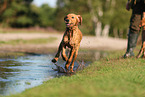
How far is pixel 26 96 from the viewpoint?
4.95 meters

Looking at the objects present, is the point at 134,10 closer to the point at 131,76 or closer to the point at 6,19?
the point at 131,76

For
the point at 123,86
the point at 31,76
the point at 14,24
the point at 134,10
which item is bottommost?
the point at 14,24

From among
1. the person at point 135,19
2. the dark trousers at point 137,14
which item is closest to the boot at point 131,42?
the person at point 135,19

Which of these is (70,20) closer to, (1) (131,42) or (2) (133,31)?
(2) (133,31)

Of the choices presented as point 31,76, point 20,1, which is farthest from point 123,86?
point 20,1

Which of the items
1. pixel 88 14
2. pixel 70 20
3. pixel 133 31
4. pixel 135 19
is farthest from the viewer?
pixel 88 14

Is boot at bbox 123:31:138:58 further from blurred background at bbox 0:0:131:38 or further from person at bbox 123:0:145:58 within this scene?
blurred background at bbox 0:0:131:38

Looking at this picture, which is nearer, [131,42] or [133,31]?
[133,31]

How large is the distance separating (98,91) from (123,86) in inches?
35.1

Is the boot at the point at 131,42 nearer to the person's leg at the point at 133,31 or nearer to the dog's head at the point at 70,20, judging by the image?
the person's leg at the point at 133,31

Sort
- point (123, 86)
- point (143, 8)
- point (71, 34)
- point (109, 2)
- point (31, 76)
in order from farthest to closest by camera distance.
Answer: point (109, 2) → point (143, 8) → point (71, 34) → point (31, 76) → point (123, 86)

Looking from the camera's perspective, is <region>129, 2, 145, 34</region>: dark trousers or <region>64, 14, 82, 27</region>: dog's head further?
<region>129, 2, 145, 34</region>: dark trousers

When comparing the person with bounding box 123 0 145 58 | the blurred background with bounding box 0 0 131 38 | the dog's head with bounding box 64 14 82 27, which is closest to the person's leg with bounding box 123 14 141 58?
the person with bounding box 123 0 145 58

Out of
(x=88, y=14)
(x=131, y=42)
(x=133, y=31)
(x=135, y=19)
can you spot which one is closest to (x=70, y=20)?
(x=135, y=19)
